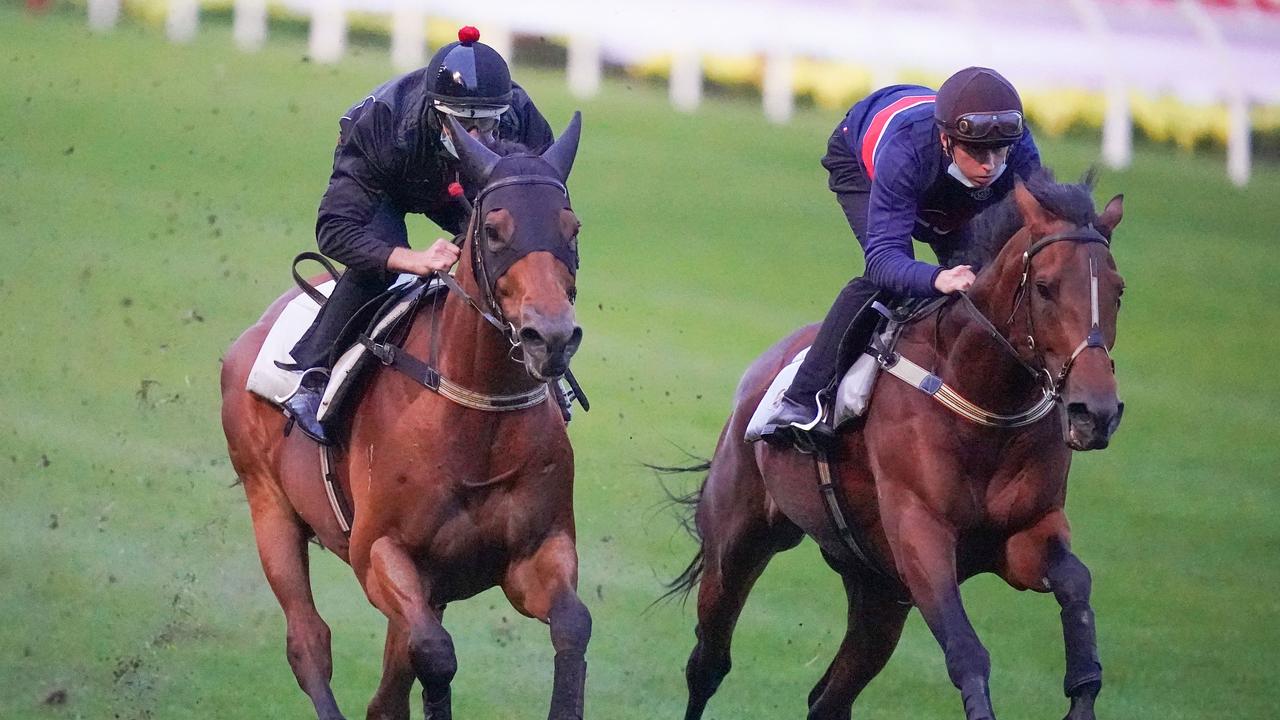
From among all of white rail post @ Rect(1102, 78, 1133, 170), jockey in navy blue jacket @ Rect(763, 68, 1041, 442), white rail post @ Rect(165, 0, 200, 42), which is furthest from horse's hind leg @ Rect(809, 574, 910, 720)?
white rail post @ Rect(165, 0, 200, 42)

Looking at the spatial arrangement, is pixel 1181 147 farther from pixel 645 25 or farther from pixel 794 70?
pixel 645 25

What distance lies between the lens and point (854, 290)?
6465 millimetres

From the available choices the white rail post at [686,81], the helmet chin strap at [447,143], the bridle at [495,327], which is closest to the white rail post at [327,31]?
the white rail post at [686,81]

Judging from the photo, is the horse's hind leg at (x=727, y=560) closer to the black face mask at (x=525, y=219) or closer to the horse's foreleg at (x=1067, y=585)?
the horse's foreleg at (x=1067, y=585)

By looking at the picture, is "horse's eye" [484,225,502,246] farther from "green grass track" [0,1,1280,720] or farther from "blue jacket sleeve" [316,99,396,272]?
"green grass track" [0,1,1280,720]

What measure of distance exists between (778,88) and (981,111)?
14.4 meters

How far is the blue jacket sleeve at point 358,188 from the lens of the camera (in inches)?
233

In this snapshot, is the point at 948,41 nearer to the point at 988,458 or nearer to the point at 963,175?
the point at 963,175

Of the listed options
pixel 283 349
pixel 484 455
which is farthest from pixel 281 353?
pixel 484 455

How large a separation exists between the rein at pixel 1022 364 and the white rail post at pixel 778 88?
13872 millimetres

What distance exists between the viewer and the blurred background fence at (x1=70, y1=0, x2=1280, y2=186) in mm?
18625

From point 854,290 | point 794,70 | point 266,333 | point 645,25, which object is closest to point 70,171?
point 645,25

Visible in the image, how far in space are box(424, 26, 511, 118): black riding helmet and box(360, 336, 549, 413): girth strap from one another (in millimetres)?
771

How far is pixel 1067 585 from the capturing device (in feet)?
18.5
